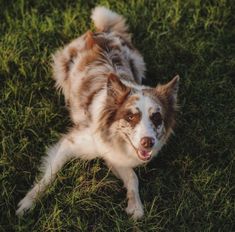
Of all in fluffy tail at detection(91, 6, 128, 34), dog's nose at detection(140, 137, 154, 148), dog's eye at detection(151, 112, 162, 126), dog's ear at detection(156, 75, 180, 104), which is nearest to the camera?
dog's nose at detection(140, 137, 154, 148)

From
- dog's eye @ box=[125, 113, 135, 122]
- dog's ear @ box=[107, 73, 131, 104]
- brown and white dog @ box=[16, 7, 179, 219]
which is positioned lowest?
brown and white dog @ box=[16, 7, 179, 219]

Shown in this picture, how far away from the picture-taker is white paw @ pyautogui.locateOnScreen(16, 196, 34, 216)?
163 inches

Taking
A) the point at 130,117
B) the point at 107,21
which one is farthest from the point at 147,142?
the point at 107,21

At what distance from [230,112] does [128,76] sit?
1.16 m

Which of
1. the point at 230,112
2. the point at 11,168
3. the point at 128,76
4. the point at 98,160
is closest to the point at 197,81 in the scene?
the point at 230,112

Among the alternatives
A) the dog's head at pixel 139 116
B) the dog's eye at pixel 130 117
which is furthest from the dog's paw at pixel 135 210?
the dog's eye at pixel 130 117

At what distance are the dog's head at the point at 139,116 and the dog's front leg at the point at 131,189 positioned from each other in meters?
0.36

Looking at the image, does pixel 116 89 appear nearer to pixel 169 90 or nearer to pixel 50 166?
pixel 169 90

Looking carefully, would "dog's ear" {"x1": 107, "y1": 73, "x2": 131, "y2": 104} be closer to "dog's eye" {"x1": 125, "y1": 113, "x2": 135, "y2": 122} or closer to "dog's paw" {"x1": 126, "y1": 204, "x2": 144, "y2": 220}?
"dog's eye" {"x1": 125, "y1": 113, "x2": 135, "y2": 122}

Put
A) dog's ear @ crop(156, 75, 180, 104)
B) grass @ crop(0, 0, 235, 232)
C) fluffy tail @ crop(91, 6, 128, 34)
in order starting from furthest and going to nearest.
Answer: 1. fluffy tail @ crop(91, 6, 128, 34)
2. grass @ crop(0, 0, 235, 232)
3. dog's ear @ crop(156, 75, 180, 104)

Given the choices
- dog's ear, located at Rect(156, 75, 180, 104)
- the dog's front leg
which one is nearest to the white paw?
the dog's front leg

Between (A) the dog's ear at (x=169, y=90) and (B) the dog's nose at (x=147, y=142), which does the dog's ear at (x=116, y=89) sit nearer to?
(A) the dog's ear at (x=169, y=90)

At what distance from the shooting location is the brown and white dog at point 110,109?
12.8 feet

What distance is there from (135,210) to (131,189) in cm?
22
